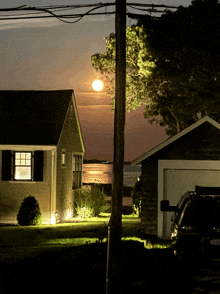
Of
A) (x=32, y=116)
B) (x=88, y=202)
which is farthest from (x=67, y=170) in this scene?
(x=32, y=116)

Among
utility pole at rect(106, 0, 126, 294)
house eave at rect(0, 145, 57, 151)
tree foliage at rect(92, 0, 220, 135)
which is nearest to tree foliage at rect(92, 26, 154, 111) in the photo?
tree foliage at rect(92, 0, 220, 135)

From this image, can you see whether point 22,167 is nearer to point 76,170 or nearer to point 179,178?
point 76,170

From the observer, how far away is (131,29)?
2917 centimetres

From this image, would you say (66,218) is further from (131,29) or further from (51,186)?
(131,29)

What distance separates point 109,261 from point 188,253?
2.03m

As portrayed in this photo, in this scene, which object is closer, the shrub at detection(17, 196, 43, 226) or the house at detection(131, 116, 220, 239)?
the house at detection(131, 116, 220, 239)

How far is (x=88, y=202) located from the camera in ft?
93.6

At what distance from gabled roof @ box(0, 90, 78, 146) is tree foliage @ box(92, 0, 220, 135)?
14.6 ft

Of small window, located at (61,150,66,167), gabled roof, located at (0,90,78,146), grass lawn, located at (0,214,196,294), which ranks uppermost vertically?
gabled roof, located at (0,90,78,146)

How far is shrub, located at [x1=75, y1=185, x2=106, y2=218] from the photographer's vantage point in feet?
91.5

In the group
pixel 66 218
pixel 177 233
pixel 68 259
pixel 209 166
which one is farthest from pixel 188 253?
pixel 66 218

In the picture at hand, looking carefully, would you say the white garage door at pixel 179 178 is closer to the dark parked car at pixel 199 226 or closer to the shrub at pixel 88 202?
the dark parked car at pixel 199 226

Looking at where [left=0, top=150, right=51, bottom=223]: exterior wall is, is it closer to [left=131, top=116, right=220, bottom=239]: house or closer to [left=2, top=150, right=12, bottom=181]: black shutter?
[left=2, top=150, right=12, bottom=181]: black shutter

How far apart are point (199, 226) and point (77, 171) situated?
18898mm
